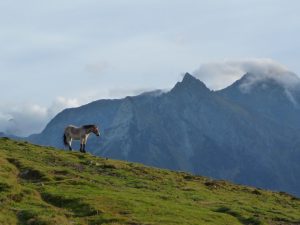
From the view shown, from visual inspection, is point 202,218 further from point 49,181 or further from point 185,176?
point 185,176

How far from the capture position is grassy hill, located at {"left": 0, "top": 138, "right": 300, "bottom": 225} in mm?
38000

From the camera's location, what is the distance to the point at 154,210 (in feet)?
134

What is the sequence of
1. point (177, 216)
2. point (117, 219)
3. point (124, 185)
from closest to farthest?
point (117, 219), point (177, 216), point (124, 185)

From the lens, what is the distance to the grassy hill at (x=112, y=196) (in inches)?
1496

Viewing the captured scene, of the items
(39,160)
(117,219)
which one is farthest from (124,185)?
(117,219)

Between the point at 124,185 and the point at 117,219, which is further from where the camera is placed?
the point at 124,185

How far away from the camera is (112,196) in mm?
43469

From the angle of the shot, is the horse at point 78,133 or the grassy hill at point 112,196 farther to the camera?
the horse at point 78,133

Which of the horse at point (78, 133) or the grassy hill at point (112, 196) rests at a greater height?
the horse at point (78, 133)

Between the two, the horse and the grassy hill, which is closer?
the grassy hill

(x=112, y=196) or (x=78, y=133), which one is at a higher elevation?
(x=78, y=133)

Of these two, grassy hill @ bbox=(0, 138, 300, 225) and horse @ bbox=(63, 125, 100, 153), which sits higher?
horse @ bbox=(63, 125, 100, 153)

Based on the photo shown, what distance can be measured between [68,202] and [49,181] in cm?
756

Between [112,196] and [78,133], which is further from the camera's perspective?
[78,133]
